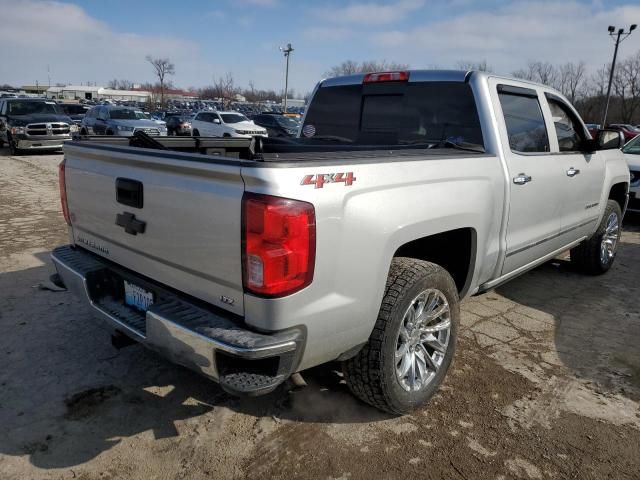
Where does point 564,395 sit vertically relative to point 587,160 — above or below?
below

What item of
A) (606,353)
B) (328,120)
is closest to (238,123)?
(328,120)

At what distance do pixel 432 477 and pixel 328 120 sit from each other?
10.1 ft

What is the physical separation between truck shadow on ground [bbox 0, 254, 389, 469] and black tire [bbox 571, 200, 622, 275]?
3616 mm

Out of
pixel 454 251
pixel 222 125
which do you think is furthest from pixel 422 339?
pixel 222 125

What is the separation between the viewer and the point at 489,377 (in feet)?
11.1

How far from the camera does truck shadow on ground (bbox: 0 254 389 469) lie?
2.68 metres

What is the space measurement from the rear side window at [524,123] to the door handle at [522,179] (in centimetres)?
20

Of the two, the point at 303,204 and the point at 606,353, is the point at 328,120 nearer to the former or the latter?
the point at 303,204

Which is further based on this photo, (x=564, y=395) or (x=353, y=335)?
(x=564, y=395)

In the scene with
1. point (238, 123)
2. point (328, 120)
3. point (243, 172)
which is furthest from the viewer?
point (238, 123)

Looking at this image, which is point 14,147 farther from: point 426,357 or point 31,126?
point 426,357

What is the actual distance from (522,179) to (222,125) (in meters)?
19.8

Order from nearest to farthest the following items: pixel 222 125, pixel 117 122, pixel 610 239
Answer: pixel 610 239
pixel 117 122
pixel 222 125

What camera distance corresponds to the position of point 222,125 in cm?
2194
